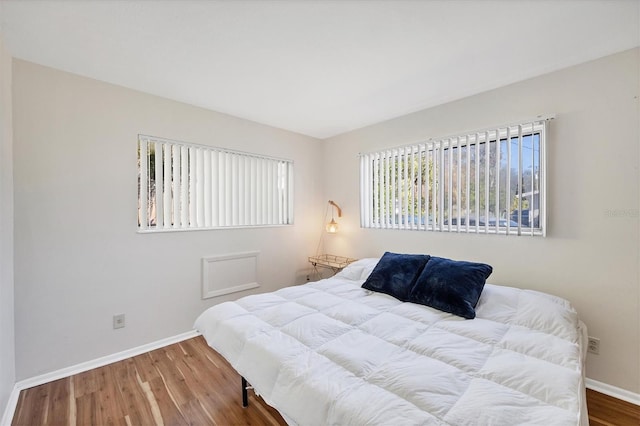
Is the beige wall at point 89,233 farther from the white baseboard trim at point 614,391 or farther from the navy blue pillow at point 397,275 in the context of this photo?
the white baseboard trim at point 614,391

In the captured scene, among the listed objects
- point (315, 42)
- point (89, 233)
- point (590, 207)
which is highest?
point (315, 42)

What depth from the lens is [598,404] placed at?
1.86 meters

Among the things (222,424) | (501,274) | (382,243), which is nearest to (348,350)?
(222,424)

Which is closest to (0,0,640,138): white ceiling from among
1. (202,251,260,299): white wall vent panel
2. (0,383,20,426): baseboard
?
(202,251,260,299): white wall vent panel

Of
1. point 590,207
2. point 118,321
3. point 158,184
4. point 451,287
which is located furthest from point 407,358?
point 158,184

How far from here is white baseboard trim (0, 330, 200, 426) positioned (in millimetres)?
1788

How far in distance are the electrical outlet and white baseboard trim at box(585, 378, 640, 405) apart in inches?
151

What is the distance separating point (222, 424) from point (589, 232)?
2897mm

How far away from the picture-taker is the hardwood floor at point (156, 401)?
171 centimetres

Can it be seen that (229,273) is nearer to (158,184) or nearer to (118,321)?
(118,321)

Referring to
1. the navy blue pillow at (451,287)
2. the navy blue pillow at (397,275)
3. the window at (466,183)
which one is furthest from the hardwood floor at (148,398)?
the window at (466,183)

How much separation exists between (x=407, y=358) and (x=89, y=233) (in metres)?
2.63

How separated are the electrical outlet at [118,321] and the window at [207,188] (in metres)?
0.78

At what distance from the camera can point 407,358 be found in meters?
1.39
